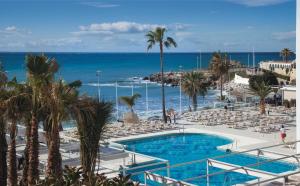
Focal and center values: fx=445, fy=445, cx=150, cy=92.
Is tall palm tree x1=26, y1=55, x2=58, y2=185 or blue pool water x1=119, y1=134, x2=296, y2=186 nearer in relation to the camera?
tall palm tree x1=26, y1=55, x2=58, y2=185

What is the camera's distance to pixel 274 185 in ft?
43.3

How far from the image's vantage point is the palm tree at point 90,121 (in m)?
10.2

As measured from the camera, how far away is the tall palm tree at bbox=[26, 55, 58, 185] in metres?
10.9

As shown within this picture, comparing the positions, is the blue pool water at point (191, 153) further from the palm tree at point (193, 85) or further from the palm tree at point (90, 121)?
the palm tree at point (193, 85)

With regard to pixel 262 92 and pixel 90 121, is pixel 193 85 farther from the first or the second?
pixel 90 121

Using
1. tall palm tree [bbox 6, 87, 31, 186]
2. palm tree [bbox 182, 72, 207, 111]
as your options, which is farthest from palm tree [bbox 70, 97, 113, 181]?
palm tree [bbox 182, 72, 207, 111]

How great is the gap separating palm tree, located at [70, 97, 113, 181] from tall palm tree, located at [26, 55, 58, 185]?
1.08 m

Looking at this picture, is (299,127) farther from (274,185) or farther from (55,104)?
(55,104)

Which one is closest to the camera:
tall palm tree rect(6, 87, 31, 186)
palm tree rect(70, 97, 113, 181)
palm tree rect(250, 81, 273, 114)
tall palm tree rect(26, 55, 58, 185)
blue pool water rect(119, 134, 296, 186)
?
palm tree rect(70, 97, 113, 181)

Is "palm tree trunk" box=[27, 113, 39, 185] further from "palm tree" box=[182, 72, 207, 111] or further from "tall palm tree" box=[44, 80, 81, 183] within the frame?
"palm tree" box=[182, 72, 207, 111]

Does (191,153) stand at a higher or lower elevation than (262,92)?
lower

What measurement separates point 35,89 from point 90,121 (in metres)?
1.74

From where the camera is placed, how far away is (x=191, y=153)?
75.8 ft

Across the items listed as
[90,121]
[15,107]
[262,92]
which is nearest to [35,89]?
[15,107]
